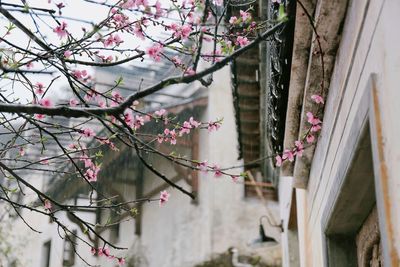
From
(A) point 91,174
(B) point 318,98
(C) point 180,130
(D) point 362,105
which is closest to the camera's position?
(D) point 362,105

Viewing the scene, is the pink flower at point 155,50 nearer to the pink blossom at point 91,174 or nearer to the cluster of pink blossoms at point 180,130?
the cluster of pink blossoms at point 180,130

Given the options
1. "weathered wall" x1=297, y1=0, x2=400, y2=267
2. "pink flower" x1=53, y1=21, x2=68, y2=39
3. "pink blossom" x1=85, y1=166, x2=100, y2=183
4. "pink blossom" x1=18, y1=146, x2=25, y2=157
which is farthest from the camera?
"pink blossom" x1=85, y1=166, x2=100, y2=183

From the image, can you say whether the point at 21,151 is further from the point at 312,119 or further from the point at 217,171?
the point at 312,119

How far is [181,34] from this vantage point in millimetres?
3875

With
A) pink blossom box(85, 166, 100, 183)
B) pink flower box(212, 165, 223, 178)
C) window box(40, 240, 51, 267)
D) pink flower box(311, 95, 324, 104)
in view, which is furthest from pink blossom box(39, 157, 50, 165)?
window box(40, 240, 51, 267)

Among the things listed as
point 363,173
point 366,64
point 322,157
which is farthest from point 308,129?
point 366,64

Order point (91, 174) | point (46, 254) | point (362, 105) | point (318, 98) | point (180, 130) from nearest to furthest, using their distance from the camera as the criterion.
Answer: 1. point (362, 105)
2. point (318, 98)
3. point (180, 130)
4. point (91, 174)
5. point (46, 254)

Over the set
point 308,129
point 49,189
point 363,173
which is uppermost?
point 49,189

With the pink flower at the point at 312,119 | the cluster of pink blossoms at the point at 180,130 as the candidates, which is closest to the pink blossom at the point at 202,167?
the cluster of pink blossoms at the point at 180,130

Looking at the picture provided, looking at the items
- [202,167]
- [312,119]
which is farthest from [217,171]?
[312,119]

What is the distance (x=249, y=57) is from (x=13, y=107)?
18.4ft

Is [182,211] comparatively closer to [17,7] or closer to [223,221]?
[223,221]

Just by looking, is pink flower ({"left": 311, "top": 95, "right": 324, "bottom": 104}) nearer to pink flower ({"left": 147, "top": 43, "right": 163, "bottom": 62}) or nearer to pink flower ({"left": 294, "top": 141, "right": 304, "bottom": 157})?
pink flower ({"left": 294, "top": 141, "right": 304, "bottom": 157})

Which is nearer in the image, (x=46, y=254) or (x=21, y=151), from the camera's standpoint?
(x=21, y=151)
